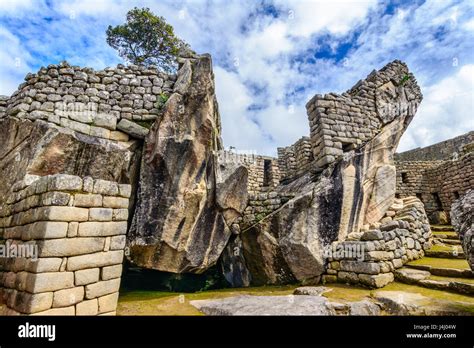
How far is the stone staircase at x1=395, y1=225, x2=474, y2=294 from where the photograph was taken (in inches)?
184

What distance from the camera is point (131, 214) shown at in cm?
580

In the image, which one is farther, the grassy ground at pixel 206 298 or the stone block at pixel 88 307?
the grassy ground at pixel 206 298

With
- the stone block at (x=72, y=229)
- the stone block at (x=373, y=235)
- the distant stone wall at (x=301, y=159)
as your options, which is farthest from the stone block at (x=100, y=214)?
the distant stone wall at (x=301, y=159)

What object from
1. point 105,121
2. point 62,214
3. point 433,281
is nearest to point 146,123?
point 105,121

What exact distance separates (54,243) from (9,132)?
3.85m

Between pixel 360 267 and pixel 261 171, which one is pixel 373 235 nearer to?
pixel 360 267

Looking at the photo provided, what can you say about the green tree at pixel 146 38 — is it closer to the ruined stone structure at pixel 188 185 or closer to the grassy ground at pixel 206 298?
the ruined stone structure at pixel 188 185

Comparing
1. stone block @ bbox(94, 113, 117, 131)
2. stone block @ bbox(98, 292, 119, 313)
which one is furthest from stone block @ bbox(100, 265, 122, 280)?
stone block @ bbox(94, 113, 117, 131)

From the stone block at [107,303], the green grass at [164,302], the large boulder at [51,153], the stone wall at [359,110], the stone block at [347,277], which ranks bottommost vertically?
the green grass at [164,302]

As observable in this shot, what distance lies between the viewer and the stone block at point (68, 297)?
10.00ft

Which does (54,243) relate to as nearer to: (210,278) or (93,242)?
(93,242)

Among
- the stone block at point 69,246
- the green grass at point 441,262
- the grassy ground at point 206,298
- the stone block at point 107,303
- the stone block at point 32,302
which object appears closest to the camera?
the stone block at point 32,302

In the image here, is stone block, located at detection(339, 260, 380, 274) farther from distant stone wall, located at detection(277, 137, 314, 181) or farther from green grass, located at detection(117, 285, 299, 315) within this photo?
distant stone wall, located at detection(277, 137, 314, 181)
